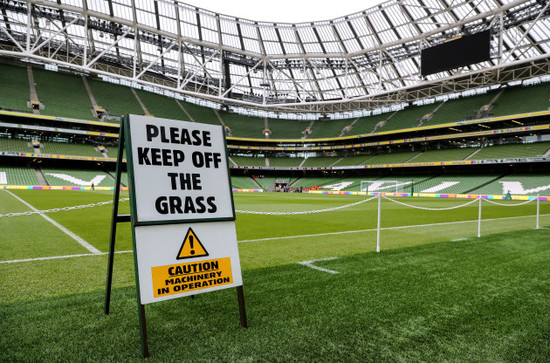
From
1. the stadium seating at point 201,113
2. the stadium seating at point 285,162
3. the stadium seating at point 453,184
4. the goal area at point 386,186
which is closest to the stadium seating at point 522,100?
the stadium seating at point 453,184

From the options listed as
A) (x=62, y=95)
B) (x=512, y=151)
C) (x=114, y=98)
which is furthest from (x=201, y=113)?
(x=512, y=151)

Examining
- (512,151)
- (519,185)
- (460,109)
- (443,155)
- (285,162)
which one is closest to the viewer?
(519,185)

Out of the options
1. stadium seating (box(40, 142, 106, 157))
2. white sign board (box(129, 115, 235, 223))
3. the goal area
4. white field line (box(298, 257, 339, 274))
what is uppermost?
stadium seating (box(40, 142, 106, 157))

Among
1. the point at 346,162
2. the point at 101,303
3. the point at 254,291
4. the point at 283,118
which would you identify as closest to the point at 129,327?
the point at 101,303

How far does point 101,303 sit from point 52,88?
57293 mm

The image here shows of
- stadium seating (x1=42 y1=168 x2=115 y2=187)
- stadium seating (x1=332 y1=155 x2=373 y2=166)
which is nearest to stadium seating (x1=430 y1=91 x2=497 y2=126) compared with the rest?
stadium seating (x1=332 y1=155 x2=373 y2=166)

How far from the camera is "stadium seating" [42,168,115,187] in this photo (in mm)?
40719

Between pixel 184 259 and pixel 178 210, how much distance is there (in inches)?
16.2

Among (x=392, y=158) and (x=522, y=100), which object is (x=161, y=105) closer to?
(x=392, y=158)

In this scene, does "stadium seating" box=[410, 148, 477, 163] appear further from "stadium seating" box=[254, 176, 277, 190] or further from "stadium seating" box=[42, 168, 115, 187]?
"stadium seating" box=[42, 168, 115, 187]

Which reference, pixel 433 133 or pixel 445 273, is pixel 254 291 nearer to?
pixel 445 273

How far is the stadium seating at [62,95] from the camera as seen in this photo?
46375 mm

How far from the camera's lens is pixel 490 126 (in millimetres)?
42656

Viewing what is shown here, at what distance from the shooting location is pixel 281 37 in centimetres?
4109
